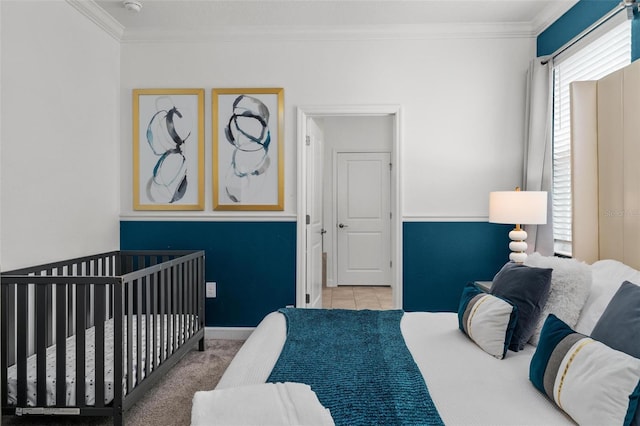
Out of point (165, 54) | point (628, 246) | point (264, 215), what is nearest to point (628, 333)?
point (628, 246)

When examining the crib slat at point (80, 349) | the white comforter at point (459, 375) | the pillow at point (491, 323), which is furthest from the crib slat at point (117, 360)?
the pillow at point (491, 323)

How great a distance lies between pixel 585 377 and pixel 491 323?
575 millimetres

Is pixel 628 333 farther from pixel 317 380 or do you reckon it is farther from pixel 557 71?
pixel 557 71

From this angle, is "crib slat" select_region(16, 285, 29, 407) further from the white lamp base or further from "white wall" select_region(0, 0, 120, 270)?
the white lamp base

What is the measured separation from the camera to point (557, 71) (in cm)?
326

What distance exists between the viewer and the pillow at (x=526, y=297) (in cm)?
184

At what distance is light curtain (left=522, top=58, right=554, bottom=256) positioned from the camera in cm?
325

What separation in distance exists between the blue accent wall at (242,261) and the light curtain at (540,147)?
190cm

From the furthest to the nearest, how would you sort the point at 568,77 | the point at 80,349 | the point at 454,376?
1. the point at 568,77
2. the point at 80,349
3. the point at 454,376

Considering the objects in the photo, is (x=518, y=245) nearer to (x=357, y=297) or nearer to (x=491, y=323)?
(x=491, y=323)

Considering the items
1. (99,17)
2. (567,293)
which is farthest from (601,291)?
(99,17)

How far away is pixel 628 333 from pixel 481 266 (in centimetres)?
234

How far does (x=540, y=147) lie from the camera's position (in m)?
3.37

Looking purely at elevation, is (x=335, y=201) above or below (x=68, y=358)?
above
